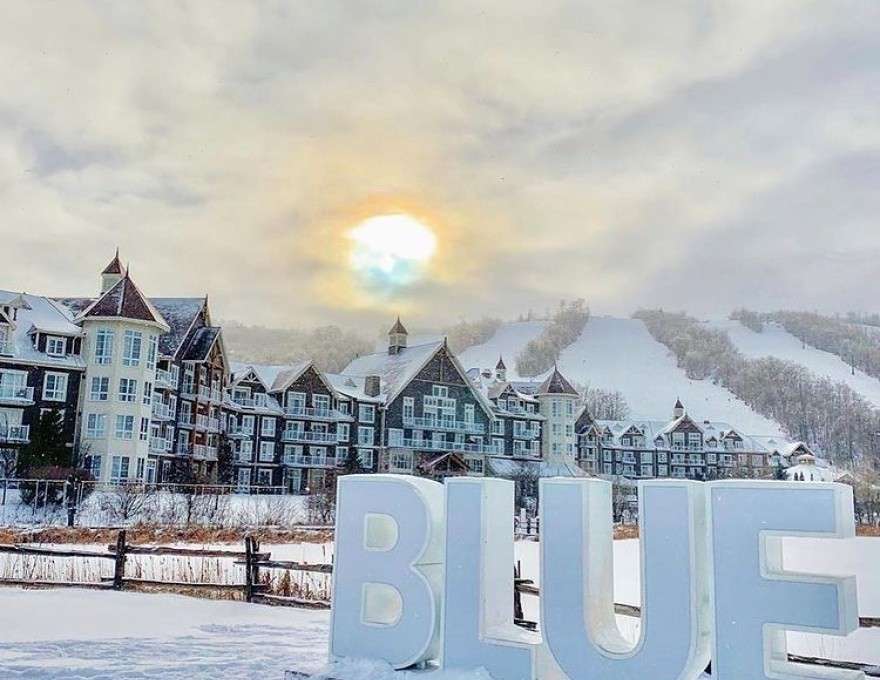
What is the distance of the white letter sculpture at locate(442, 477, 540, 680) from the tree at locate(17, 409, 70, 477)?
2699 cm

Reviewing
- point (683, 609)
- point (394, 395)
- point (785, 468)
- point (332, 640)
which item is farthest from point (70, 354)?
point (785, 468)

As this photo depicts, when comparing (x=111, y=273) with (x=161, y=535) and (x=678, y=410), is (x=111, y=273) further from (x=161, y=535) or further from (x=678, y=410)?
(x=678, y=410)

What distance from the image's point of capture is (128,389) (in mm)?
32156

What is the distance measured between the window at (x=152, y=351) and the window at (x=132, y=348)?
50 centimetres

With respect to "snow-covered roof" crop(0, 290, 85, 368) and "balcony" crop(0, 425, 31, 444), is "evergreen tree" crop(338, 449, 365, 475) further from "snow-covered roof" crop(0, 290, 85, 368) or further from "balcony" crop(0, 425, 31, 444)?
"balcony" crop(0, 425, 31, 444)

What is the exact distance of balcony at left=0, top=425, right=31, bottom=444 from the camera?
29641 mm

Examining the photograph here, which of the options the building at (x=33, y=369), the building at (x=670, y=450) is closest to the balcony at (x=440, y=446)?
the building at (x=670, y=450)

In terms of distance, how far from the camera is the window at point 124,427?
3144 cm

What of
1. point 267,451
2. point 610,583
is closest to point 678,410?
Result: point 267,451

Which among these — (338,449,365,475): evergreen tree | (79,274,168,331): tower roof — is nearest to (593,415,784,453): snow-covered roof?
(338,449,365,475): evergreen tree

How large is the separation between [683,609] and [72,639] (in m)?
6.05

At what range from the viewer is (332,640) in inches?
233

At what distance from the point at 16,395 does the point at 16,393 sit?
8 cm

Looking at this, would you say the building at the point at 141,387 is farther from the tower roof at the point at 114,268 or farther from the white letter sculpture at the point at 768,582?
the white letter sculpture at the point at 768,582
